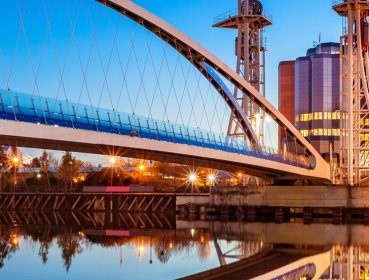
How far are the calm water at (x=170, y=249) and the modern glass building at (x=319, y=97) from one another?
6194 cm

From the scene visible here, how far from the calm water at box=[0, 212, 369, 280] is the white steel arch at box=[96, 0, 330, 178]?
8.23 m

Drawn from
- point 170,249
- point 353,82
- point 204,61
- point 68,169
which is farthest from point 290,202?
point 68,169

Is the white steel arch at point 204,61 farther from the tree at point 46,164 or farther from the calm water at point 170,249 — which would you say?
the tree at point 46,164

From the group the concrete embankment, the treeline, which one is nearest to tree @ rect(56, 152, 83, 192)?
the treeline

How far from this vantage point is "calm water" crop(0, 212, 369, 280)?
27109 mm

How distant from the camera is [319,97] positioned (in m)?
112

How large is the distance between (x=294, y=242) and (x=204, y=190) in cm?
3975

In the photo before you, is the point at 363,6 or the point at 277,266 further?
the point at 363,6

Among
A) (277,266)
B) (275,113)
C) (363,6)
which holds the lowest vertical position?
(277,266)

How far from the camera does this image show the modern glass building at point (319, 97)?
112 meters

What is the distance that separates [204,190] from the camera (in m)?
78.2

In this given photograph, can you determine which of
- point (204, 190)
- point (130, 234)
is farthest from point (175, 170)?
point (130, 234)

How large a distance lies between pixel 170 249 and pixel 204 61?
47.6ft

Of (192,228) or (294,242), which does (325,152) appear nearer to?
(192,228)
